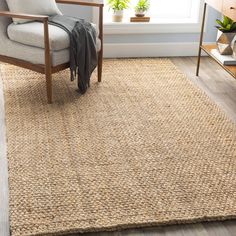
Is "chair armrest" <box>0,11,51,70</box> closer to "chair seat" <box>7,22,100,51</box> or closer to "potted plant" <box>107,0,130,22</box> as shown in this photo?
"chair seat" <box>7,22,100,51</box>

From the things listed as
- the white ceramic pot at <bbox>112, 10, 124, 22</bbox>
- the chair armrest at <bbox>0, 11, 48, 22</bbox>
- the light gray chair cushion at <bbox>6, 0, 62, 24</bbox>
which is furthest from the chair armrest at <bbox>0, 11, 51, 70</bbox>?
the white ceramic pot at <bbox>112, 10, 124, 22</bbox>

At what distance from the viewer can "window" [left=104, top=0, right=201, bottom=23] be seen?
13.6ft

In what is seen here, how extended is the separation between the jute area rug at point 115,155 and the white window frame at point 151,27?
0.59 metres

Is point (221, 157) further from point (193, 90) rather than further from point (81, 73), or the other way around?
point (81, 73)

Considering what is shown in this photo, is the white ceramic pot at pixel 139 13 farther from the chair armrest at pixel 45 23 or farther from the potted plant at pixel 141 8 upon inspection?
the chair armrest at pixel 45 23

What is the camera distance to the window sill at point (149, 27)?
155 inches

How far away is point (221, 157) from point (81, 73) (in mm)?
1194

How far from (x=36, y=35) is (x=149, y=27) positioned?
1371mm

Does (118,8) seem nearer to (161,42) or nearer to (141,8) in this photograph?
(141,8)

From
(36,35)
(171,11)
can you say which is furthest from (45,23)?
(171,11)

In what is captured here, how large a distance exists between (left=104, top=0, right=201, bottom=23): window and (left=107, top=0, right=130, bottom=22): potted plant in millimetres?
132

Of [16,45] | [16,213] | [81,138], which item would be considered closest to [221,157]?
[81,138]

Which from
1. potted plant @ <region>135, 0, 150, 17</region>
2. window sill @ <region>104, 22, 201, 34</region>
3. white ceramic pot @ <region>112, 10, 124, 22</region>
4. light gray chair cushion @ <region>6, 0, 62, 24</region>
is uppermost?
light gray chair cushion @ <region>6, 0, 62, 24</region>

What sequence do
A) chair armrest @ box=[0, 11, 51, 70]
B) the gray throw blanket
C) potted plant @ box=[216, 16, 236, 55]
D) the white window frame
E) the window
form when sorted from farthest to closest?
1. the window
2. the white window frame
3. potted plant @ box=[216, 16, 236, 55]
4. the gray throw blanket
5. chair armrest @ box=[0, 11, 51, 70]
